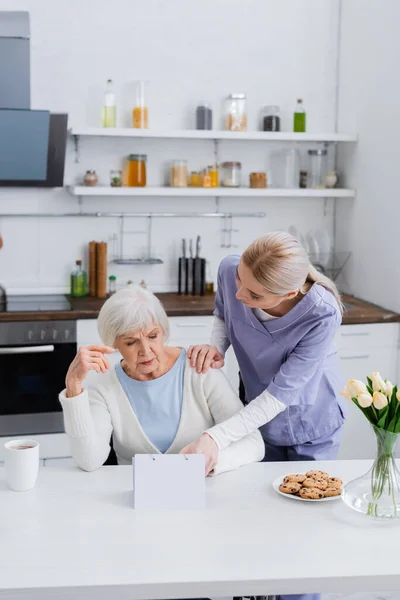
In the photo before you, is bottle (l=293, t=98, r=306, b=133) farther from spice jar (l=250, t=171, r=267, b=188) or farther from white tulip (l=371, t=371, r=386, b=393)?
white tulip (l=371, t=371, r=386, b=393)

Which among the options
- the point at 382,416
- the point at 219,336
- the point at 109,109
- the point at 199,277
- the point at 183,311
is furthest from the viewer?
the point at 199,277

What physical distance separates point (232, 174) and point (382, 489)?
2667mm

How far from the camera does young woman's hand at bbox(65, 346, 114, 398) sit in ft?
6.46

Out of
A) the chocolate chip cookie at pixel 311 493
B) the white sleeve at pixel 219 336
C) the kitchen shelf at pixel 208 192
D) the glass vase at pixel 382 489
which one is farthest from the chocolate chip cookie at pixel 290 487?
the kitchen shelf at pixel 208 192

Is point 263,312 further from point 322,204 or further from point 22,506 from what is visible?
point 322,204

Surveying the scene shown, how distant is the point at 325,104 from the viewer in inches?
173

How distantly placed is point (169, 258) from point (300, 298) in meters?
2.15

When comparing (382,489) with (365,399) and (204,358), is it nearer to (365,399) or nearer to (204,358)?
(365,399)

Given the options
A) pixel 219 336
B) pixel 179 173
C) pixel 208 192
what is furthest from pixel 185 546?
pixel 179 173

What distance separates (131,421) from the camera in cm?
218

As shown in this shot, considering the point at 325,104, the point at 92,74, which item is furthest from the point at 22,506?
the point at 325,104

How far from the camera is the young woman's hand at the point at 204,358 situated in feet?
7.37

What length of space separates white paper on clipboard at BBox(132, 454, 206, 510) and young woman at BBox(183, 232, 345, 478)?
0.52 ft

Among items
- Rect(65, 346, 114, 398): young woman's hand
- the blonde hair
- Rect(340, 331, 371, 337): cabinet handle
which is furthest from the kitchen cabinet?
Rect(65, 346, 114, 398): young woman's hand
